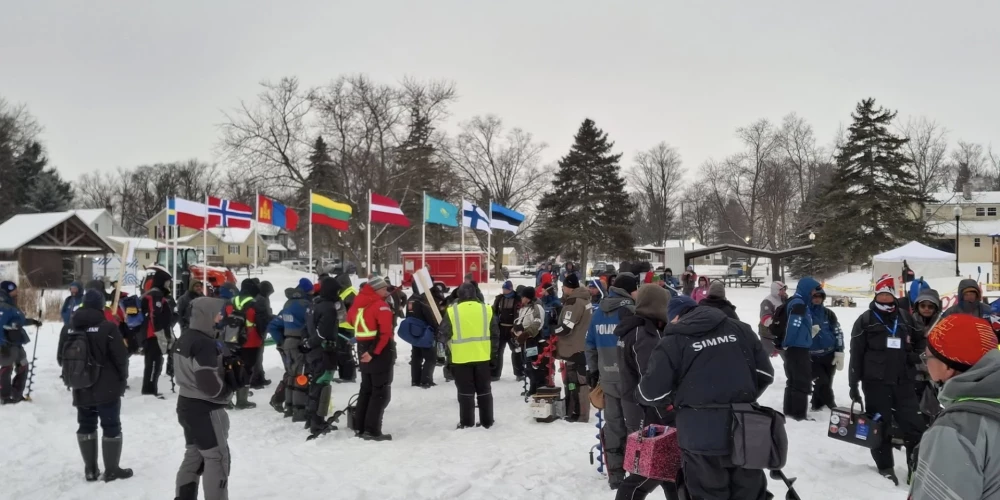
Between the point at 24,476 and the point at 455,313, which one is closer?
the point at 24,476

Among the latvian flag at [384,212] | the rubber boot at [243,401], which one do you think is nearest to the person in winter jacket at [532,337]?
the rubber boot at [243,401]

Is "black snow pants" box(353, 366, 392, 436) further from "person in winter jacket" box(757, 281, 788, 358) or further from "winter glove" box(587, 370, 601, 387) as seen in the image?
"person in winter jacket" box(757, 281, 788, 358)

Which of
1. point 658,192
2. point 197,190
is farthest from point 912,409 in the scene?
point 197,190

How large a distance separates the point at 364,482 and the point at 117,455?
7.89 feet

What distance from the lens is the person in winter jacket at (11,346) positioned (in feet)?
28.3

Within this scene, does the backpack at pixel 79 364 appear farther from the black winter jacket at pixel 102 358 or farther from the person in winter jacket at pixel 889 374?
the person in winter jacket at pixel 889 374

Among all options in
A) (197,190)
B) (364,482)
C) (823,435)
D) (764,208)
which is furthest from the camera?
(197,190)

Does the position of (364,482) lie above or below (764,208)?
below

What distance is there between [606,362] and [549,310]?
475 cm

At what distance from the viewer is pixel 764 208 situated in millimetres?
53188

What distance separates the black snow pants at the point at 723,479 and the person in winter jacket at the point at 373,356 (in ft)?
14.6

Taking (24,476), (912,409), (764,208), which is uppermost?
(764,208)

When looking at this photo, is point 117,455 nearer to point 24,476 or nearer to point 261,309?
point 24,476

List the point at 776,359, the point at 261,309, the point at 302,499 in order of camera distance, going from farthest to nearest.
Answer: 1. the point at 776,359
2. the point at 261,309
3. the point at 302,499
